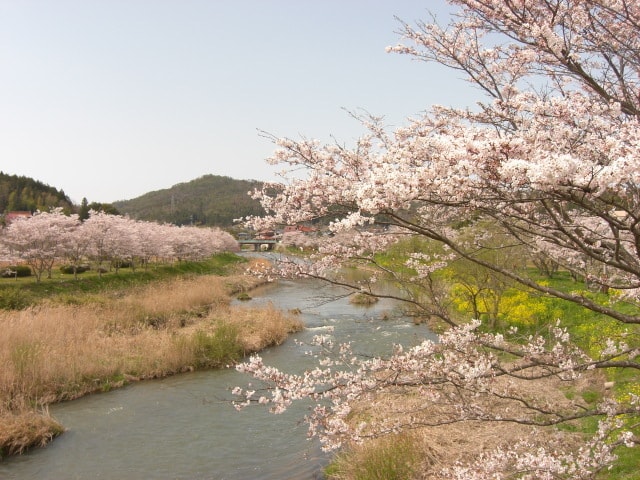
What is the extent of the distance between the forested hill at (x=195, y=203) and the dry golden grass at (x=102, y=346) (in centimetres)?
6377

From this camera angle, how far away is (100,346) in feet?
44.3

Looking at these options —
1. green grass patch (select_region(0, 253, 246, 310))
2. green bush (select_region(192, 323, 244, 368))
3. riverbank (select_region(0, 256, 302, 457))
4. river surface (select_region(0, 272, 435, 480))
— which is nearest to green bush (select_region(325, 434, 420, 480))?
river surface (select_region(0, 272, 435, 480))

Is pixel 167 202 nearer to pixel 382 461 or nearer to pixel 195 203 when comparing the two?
pixel 195 203

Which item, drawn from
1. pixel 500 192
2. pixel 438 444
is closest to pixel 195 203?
pixel 438 444

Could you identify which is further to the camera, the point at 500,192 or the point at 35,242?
the point at 35,242

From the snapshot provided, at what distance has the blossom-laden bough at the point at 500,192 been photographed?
251 centimetres

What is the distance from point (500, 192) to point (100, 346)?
13.6 m

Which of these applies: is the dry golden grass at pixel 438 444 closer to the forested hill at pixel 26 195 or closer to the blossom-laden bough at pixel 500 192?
the blossom-laden bough at pixel 500 192

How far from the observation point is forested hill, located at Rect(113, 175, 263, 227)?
340 ft

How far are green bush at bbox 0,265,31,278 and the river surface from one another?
54.0ft

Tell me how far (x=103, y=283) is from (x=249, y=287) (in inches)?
406

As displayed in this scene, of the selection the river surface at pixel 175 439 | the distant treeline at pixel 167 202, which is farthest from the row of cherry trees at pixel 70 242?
the river surface at pixel 175 439

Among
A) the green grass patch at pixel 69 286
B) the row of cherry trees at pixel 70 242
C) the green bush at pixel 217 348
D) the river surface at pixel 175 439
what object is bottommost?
the river surface at pixel 175 439

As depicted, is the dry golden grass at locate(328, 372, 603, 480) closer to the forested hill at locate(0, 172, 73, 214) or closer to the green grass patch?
the green grass patch
